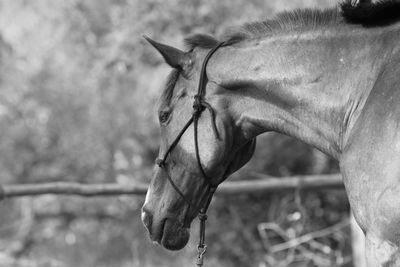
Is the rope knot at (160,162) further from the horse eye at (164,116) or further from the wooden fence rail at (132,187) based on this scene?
the wooden fence rail at (132,187)

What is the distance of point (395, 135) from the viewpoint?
3139 millimetres

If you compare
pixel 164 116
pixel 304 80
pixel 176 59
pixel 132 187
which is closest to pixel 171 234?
pixel 164 116

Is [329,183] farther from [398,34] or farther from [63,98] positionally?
[63,98]

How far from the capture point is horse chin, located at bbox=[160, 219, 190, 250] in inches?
160

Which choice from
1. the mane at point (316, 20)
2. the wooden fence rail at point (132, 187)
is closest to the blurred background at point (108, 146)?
the wooden fence rail at point (132, 187)

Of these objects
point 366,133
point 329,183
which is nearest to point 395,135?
point 366,133

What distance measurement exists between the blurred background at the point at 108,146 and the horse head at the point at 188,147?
4379mm

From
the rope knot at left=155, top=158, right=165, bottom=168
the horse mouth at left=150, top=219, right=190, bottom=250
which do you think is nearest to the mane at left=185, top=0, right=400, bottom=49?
the rope knot at left=155, top=158, right=165, bottom=168

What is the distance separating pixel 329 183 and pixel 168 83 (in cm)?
384

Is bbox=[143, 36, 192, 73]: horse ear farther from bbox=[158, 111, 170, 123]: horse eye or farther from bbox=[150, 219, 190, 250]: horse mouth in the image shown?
bbox=[150, 219, 190, 250]: horse mouth

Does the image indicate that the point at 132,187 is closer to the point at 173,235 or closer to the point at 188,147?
the point at 173,235

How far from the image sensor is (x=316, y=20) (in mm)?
3693

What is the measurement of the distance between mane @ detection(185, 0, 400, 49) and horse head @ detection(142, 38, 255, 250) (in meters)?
0.15

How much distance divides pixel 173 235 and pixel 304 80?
1.14 meters
